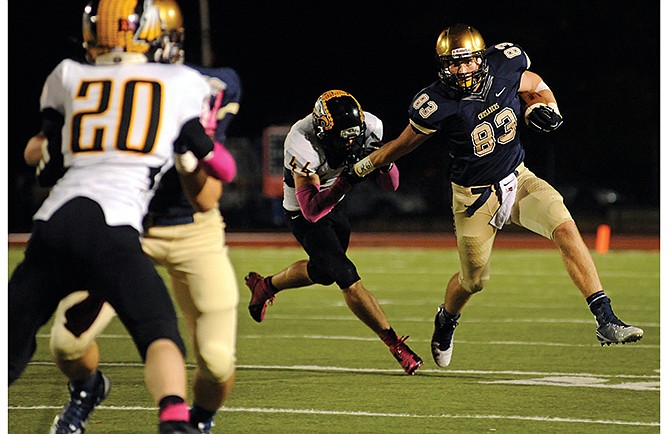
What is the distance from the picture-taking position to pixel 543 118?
6074 millimetres

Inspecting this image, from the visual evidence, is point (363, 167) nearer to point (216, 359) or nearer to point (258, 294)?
point (258, 294)

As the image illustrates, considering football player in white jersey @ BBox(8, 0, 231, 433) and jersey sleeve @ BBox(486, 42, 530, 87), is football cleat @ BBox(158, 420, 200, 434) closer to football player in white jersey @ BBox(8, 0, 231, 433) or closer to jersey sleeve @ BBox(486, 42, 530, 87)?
football player in white jersey @ BBox(8, 0, 231, 433)

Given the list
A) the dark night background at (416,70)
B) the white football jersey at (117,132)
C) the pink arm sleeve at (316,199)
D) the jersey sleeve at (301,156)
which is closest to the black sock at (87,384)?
the white football jersey at (117,132)

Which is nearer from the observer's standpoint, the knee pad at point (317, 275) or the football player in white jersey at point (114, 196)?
the football player in white jersey at point (114, 196)

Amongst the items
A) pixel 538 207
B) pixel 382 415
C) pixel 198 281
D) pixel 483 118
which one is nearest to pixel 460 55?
pixel 483 118

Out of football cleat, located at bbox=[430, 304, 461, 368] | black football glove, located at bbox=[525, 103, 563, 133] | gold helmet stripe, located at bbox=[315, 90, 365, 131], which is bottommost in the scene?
football cleat, located at bbox=[430, 304, 461, 368]

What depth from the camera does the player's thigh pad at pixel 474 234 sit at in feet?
20.8

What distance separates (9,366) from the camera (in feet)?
11.8

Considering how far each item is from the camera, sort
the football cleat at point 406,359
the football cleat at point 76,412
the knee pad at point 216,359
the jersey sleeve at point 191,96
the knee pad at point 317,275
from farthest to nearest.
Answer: the knee pad at point 317,275 < the football cleat at point 406,359 < the football cleat at point 76,412 < the knee pad at point 216,359 < the jersey sleeve at point 191,96

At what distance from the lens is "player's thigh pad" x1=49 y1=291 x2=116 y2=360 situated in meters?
4.21

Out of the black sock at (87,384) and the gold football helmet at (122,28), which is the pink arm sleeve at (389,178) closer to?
the black sock at (87,384)

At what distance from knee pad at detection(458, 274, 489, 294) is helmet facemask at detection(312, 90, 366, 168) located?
0.85 meters

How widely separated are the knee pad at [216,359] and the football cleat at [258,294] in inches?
134

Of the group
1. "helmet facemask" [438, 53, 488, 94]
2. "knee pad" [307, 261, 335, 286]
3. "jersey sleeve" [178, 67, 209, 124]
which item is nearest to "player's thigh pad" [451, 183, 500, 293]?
"helmet facemask" [438, 53, 488, 94]
